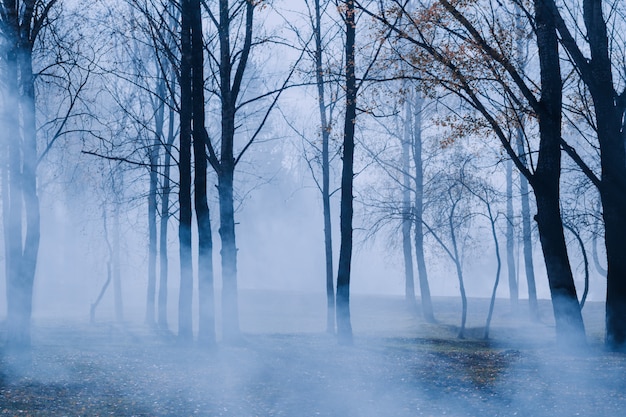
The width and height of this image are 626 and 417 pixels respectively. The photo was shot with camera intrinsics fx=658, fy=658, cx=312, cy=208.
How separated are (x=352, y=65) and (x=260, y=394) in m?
6.80

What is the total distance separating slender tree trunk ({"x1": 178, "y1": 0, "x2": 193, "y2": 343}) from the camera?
1191 centimetres

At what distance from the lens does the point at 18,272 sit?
10.8 metres

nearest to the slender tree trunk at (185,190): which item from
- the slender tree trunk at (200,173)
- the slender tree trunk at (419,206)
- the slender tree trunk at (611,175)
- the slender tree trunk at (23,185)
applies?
the slender tree trunk at (200,173)

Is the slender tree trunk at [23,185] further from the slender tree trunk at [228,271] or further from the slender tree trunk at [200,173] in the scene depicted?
the slender tree trunk at [228,271]

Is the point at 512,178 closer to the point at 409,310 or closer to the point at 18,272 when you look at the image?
the point at 409,310

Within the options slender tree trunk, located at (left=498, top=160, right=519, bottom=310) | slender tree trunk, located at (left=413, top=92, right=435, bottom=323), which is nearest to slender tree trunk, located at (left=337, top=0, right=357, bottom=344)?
slender tree trunk, located at (left=413, top=92, right=435, bottom=323)

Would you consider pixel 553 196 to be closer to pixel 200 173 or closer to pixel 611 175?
pixel 611 175

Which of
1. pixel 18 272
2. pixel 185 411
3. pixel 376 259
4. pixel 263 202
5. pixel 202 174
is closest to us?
pixel 185 411

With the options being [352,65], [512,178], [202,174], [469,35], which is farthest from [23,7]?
[512,178]

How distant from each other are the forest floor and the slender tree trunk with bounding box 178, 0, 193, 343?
2.27 feet

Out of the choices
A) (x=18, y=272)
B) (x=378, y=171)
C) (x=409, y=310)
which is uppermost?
(x=378, y=171)

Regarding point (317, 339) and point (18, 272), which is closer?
point (18, 272)

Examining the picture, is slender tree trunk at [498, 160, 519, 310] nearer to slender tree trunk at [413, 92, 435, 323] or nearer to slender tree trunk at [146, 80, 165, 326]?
slender tree trunk at [413, 92, 435, 323]

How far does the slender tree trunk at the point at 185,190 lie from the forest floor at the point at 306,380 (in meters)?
0.69
